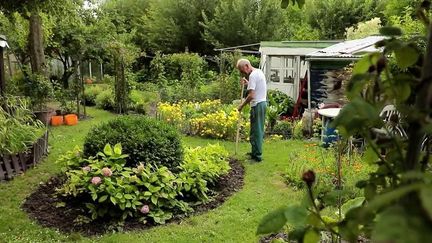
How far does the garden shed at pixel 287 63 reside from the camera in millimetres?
13430

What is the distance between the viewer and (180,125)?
1024 centimetres

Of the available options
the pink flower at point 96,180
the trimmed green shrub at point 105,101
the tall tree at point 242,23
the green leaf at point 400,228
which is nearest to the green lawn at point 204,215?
the pink flower at point 96,180

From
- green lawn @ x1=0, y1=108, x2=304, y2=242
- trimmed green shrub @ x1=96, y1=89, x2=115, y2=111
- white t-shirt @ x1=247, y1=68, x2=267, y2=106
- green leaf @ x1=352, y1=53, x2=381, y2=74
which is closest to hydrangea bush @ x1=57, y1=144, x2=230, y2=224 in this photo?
green lawn @ x1=0, y1=108, x2=304, y2=242

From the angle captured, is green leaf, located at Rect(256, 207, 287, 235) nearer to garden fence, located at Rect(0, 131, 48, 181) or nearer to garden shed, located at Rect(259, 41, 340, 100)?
garden fence, located at Rect(0, 131, 48, 181)

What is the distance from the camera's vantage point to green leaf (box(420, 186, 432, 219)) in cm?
46

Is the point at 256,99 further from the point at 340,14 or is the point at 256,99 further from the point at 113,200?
the point at 340,14

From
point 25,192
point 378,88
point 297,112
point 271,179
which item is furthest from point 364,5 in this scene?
point 378,88

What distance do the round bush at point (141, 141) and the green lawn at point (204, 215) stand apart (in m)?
0.99

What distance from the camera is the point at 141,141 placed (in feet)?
17.4

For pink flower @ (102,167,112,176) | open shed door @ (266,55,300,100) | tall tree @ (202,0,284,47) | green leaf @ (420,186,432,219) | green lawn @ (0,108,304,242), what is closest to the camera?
green leaf @ (420,186,432,219)

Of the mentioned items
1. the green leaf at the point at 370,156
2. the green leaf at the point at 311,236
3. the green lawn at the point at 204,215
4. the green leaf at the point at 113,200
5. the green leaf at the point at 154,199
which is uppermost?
the green leaf at the point at 370,156

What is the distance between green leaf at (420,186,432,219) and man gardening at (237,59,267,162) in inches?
259

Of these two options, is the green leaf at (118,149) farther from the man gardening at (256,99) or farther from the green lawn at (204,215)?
the man gardening at (256,99)

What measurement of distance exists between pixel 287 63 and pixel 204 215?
10.1m
